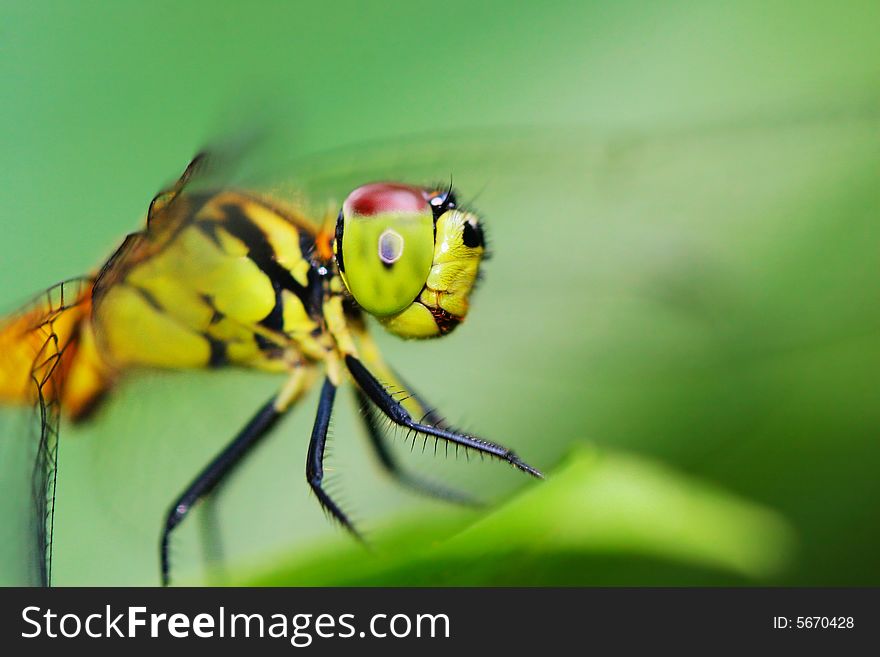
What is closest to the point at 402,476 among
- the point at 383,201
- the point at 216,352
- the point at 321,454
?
the point at 321,454

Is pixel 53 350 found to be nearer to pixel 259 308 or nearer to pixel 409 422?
pixel 259 308

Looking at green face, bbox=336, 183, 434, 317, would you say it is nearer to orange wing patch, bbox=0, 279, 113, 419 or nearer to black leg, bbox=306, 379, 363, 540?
black leg, bbox=306, 379, 363, 540

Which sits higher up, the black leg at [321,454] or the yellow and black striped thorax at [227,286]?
the yellow and black striped thorax at [227,286]

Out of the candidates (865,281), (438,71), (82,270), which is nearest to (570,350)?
(865,281)

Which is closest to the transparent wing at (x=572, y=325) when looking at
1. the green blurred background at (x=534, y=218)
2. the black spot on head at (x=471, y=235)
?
the green blurred background at (x=534, y=218)

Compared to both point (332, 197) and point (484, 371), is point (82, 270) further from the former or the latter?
point (484, 371)

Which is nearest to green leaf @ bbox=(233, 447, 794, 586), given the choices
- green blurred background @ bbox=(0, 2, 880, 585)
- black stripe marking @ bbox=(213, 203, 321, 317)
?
green blurred background @ bbox=(0, 2, 880, 585)

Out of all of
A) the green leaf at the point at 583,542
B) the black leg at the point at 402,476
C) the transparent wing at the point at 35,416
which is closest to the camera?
the green leaf at the point at 583,542

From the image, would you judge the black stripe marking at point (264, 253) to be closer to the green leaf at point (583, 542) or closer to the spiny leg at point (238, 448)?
the spiny leg at point (238, 448)

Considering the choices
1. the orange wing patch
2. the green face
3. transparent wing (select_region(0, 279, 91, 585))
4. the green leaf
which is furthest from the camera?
the orange wing patch
